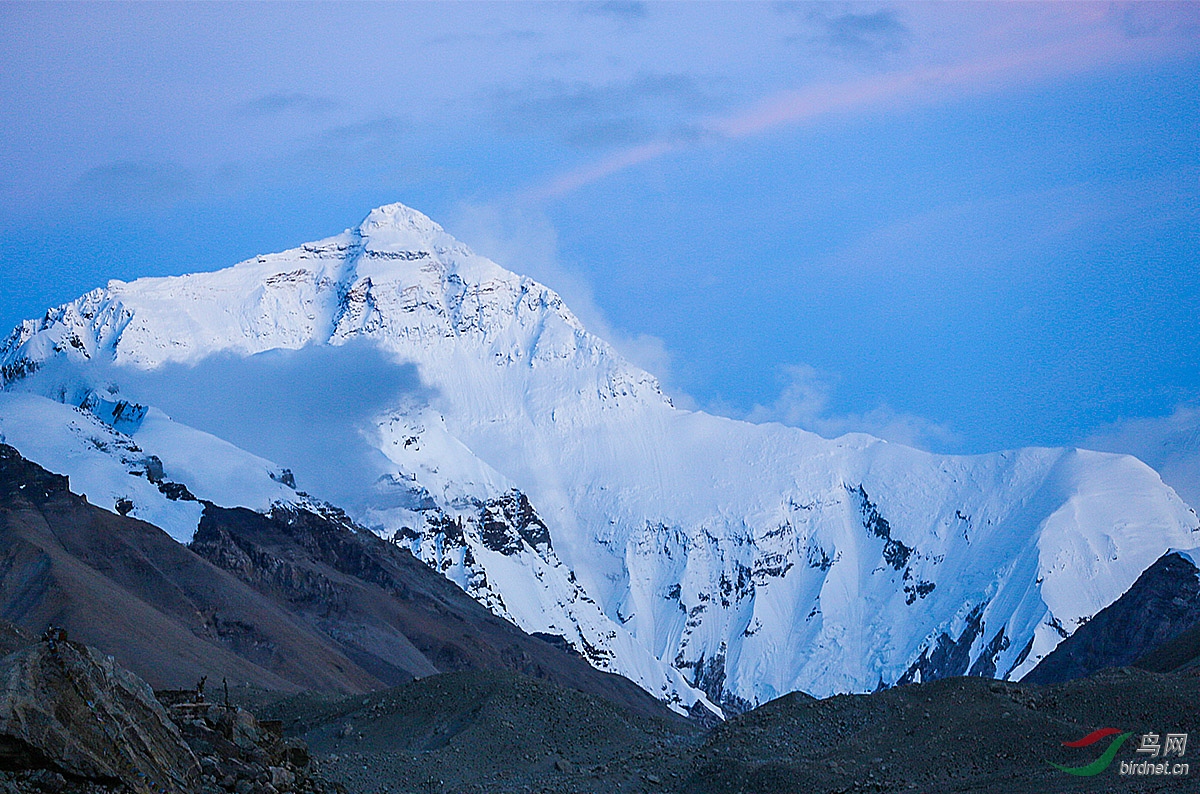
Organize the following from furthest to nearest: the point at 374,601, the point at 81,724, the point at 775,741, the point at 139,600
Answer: the point at 374,601
the point at 139,600
the point at 775,741
the point at 81,724

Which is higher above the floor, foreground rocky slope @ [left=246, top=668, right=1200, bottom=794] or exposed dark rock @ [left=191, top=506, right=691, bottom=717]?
exposed dark rock @ [left=191, top=506, right=691, bottom=717]

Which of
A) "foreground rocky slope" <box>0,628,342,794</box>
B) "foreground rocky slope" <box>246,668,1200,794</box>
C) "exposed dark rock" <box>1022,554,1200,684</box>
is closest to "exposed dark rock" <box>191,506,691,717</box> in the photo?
"exposed dark rock" <box>1022,554,1200,684</box>

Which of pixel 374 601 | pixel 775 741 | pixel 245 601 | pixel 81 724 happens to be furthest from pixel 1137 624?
pixel 81 724

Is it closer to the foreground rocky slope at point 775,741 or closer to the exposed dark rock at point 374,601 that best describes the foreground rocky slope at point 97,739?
the foreground rocky slope at point 775,741

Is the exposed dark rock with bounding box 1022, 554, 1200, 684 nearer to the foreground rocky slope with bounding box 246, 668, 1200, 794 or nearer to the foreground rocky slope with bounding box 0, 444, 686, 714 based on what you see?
the foreground rocky slope with bounding box 0, 444, 686, 714

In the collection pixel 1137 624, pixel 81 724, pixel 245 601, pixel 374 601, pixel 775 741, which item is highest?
pixel 1137 624

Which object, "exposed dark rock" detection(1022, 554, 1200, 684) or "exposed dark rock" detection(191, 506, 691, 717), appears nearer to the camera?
"exposed dark rock" detection(1022, 554, 1200, 684)

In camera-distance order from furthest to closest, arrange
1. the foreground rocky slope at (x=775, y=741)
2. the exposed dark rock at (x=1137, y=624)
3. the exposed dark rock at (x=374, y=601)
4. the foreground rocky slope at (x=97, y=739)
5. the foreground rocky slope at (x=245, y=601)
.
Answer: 1. the exposed dark rock at (x=374, y=601)
2. the exposed dark rock at (x=1137, y=624)
3. the foreground rocky slope at (x=245, y=601)
4. the foreground rocky slope at (x=775, y=741)
5. the foreground rocky slope at (x=97, y=739)

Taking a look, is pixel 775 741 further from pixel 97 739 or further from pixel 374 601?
pixel 374 601

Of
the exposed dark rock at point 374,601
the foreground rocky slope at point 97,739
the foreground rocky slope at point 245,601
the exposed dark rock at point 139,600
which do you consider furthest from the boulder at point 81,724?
the exposed dark rock at point 374,601

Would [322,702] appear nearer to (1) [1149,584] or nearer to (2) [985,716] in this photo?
(2) [985,716]

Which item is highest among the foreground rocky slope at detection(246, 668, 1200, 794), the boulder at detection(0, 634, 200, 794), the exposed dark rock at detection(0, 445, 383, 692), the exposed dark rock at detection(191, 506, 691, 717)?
the exposed dark rock at detection(191, 506, 691, 717)

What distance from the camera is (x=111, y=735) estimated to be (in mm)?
18188

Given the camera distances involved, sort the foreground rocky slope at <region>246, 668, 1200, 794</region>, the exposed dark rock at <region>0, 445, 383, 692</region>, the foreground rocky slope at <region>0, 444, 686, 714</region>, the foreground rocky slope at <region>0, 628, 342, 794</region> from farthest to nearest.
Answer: the foreground rocky slope at <region>0, 444, 686, 714</region> → the exposed dark rock at <region>0, 445, 383, 692</region> → the foreground rocky slope at <region>246, 668, 1200, 794</region> → the foreground rocky slope at <region>0, 628, 342, 794</region>
